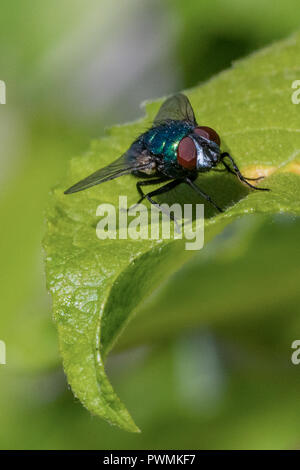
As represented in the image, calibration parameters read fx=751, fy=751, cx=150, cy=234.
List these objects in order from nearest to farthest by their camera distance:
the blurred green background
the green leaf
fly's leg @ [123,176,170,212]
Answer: the green leaf < fly's leg @ [123,176,170,212] < the blurred green background

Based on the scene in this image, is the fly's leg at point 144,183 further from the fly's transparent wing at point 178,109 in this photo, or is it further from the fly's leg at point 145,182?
the fly's transparent wing at point 178,109

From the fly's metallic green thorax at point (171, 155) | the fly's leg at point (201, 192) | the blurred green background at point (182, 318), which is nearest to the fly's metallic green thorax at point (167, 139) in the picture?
the fly's metallic green thorax at point (171, 155)

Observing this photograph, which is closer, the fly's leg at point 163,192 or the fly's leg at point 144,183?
the fly's leg at point 163,192

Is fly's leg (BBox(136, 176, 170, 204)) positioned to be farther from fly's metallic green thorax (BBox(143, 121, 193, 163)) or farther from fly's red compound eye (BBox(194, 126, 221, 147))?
fly's red compound eye (BBox(194, 126, 221, 147))

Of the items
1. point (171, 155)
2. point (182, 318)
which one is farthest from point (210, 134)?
point (182, 318)

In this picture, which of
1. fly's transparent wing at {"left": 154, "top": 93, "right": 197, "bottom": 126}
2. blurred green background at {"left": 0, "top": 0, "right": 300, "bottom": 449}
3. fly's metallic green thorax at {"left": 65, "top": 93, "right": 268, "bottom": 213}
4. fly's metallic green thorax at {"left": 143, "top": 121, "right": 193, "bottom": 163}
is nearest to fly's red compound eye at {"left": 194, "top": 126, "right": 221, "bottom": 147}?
fly's metallic green thorax at {"left": 65, "top": 93, "right": 268, "bottom": 213}
